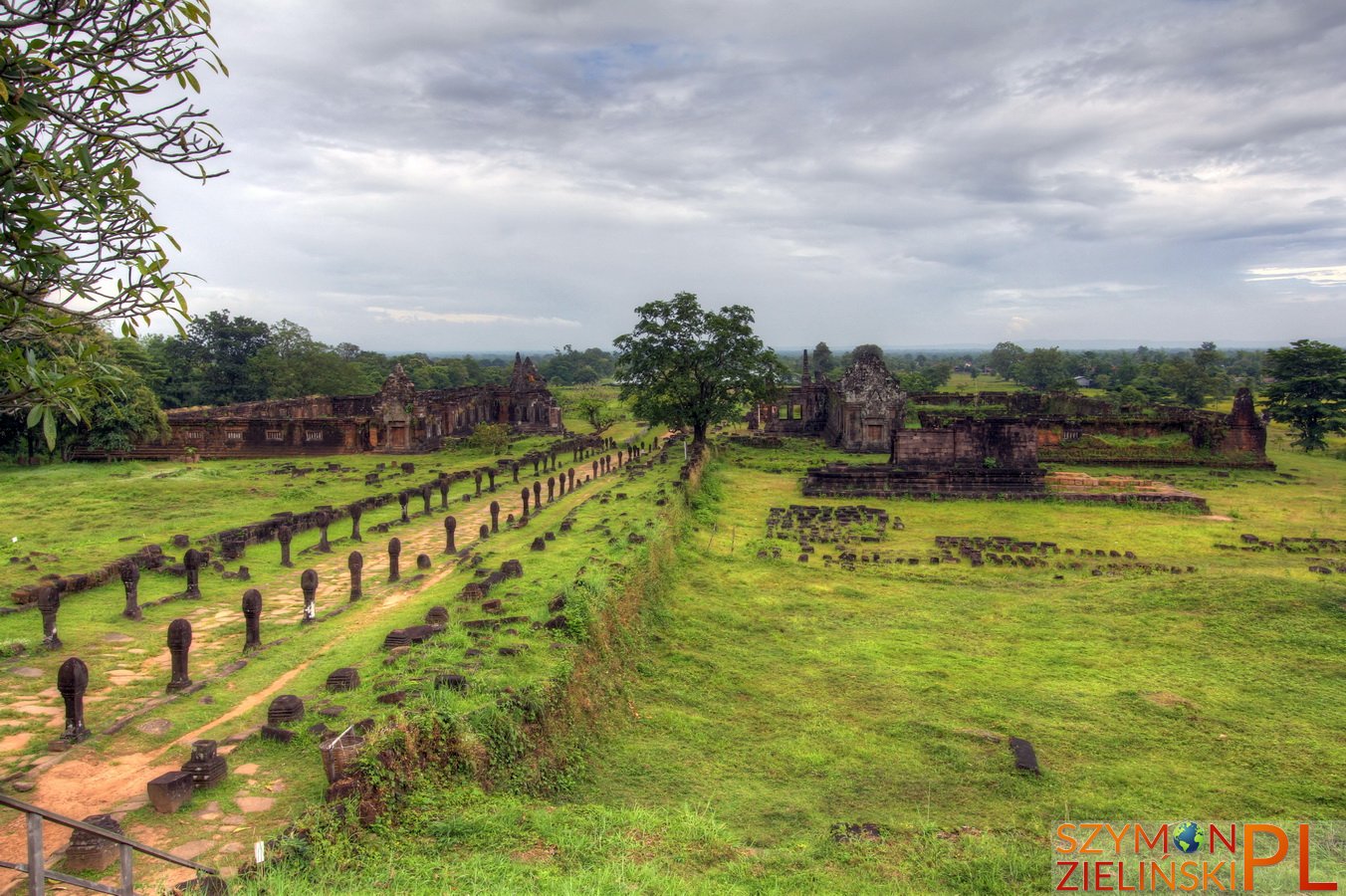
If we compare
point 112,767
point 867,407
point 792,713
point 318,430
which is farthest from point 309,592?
point 867,407

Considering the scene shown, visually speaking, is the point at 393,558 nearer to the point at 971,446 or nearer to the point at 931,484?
the point at 931,484

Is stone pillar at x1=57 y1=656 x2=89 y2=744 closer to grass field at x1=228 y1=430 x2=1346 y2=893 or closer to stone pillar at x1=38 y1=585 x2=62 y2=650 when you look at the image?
stone pillar at x1=38 y1=585 x2=62 y2=650

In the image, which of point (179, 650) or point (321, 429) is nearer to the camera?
point (179, 650)

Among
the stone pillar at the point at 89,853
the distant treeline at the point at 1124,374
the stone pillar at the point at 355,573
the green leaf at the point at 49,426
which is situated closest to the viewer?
the green leaf at the point at 49,426

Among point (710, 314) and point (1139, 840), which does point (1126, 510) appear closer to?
point (710, 314)

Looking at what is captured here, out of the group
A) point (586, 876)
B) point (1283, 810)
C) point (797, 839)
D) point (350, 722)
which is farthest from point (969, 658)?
point (350, 722)

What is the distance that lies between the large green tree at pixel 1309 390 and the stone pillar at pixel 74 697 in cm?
5016

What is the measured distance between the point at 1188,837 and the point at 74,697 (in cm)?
1097

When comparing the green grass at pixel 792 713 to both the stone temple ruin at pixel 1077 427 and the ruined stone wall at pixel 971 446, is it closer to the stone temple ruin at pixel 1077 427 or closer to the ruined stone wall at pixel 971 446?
the ruined stone wall at pixel 971 446

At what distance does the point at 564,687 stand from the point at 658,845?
109 inches

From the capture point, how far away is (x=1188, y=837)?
7.25m

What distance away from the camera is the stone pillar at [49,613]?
10297mm

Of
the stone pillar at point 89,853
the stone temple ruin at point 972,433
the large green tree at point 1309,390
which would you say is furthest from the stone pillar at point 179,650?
the large green tree at point 1309,390

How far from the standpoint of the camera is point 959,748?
916cm
